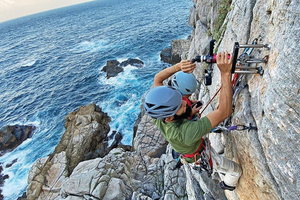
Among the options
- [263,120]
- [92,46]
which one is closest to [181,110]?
[263,120]

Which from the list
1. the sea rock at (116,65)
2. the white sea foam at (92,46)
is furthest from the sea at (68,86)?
the sea rock at (116,65)

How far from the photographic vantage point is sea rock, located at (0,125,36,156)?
2494 cm

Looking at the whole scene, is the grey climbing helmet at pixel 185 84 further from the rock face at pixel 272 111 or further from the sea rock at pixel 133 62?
the sea rock at pixel 133 62

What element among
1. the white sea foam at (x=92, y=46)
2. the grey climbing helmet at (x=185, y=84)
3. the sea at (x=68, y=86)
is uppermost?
the grey climbing helmet at (x=185, y=84)

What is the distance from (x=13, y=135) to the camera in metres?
26.6

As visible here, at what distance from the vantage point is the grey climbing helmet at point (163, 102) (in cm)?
330

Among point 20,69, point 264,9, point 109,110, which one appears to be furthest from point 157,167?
point 20,69

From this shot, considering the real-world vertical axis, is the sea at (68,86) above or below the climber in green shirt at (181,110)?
below

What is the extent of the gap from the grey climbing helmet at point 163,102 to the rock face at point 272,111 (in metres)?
1.58

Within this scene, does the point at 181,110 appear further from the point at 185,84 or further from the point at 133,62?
the point at 133,62

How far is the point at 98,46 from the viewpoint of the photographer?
5328 centimetres

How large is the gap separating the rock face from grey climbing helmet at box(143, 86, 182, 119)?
1.58m

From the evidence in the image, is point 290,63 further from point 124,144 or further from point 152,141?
point 124,144

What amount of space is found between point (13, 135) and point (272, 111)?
107 ft
